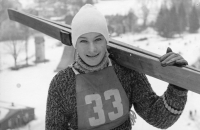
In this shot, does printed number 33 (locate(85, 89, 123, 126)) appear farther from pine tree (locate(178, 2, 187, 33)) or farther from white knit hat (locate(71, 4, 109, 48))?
pine tree (locate(178, 2, 187, 33))

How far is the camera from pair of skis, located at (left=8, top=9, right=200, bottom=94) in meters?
0.46

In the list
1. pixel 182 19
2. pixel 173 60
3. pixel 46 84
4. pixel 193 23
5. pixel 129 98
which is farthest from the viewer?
pixel 46 84

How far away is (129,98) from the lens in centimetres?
60

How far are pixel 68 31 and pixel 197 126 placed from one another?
7.41 feet

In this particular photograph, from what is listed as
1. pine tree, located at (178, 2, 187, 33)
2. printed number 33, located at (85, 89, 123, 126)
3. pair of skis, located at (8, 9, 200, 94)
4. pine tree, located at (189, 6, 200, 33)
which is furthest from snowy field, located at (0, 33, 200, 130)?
printed number 33, located at (85, 89, 123, 126)

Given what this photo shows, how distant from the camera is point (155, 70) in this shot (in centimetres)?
53

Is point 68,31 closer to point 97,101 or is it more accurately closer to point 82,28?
point 82,28

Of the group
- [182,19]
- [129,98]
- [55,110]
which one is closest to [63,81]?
[55,110]

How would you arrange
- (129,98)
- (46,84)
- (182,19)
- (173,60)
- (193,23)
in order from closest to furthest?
(173,60)
(129,98)
(193,23)
(182,19)
(46,84)

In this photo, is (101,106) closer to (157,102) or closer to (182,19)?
(157,102)

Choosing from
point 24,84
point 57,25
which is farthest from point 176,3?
point 57,25

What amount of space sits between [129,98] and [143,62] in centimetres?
12

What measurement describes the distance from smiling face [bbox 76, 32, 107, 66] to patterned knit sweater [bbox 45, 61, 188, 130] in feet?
0.23

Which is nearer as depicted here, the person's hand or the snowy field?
the person's hand
